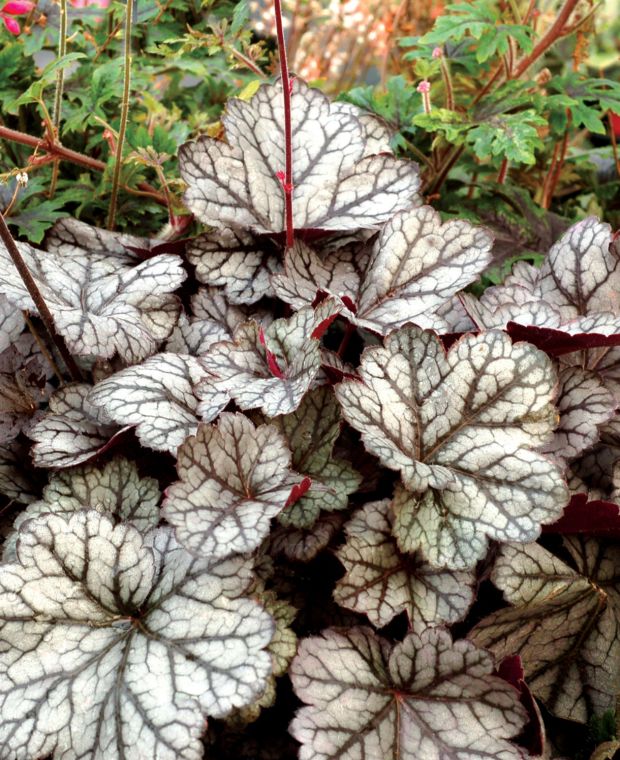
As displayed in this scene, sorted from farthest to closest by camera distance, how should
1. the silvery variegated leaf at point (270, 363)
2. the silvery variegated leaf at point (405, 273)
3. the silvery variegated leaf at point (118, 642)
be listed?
1. the silvery variegated leaf at point (405, 273)
2. the silvery variegated leaf at point (270, 363)
3. the silvery variegated leaf at point (118, 642)

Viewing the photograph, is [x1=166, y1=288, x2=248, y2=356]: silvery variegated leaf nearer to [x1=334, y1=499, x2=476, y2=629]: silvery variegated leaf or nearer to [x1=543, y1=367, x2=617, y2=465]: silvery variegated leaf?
[x1=334, y1=499, x2=476, y2=629]: silvery variegated leaf

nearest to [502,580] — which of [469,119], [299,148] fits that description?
[299,148]

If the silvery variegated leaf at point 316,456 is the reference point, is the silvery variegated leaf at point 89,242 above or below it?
above

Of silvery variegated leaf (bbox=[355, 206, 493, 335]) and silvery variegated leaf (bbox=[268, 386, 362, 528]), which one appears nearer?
silvery variegated leaf (bbox=[268, 386, 362, 528])

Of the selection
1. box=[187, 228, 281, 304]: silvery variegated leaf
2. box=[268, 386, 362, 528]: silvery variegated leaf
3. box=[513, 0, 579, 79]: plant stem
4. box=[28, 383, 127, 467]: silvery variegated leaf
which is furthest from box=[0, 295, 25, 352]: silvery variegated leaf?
box=[513, 0, 579, 79]: plant stem

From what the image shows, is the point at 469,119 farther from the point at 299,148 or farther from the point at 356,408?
the point at 356,408

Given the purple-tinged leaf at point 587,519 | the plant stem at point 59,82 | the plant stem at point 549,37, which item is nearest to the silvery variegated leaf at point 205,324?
the plant stem at point 59,82

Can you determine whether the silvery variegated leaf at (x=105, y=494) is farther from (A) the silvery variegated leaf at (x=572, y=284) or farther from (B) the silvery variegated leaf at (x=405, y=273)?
(A) the silvery variegated leaf at (x=572, y=284)
